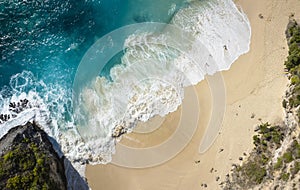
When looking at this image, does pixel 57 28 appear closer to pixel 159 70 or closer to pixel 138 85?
pixel 138 85

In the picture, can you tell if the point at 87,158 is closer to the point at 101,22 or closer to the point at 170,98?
the point at 170,98

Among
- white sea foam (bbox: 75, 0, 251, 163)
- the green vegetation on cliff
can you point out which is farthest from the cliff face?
the green vegetation on cliff

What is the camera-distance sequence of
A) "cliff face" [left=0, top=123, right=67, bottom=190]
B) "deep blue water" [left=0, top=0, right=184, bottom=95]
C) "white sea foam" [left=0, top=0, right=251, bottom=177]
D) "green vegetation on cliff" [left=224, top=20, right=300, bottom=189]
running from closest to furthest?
"green vegetation on cliff" [left=224, top=20, right=300, bottom=189] → "cliff face" [left=0, top=123, right=67, bottom=190] → "white sea foam" [left=0, top=0, right=251, bottom=177] → "deep blue water" [left=0, top=0, right=184, bottom=95]

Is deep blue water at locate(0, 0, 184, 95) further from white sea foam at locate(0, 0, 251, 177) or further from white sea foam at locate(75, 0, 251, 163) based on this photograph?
white sea foam at locate(75, 0, 251, 163)

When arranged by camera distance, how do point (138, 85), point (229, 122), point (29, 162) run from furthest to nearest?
1. point (138, 85)
2. point (229, 122)
3. point (29, 162)

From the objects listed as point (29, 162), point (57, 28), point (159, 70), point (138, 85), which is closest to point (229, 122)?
point (159, 70)

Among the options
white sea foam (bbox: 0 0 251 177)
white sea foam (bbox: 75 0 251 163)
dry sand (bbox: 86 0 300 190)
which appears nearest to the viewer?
dry sand (bbox: 86 0 300 190)
